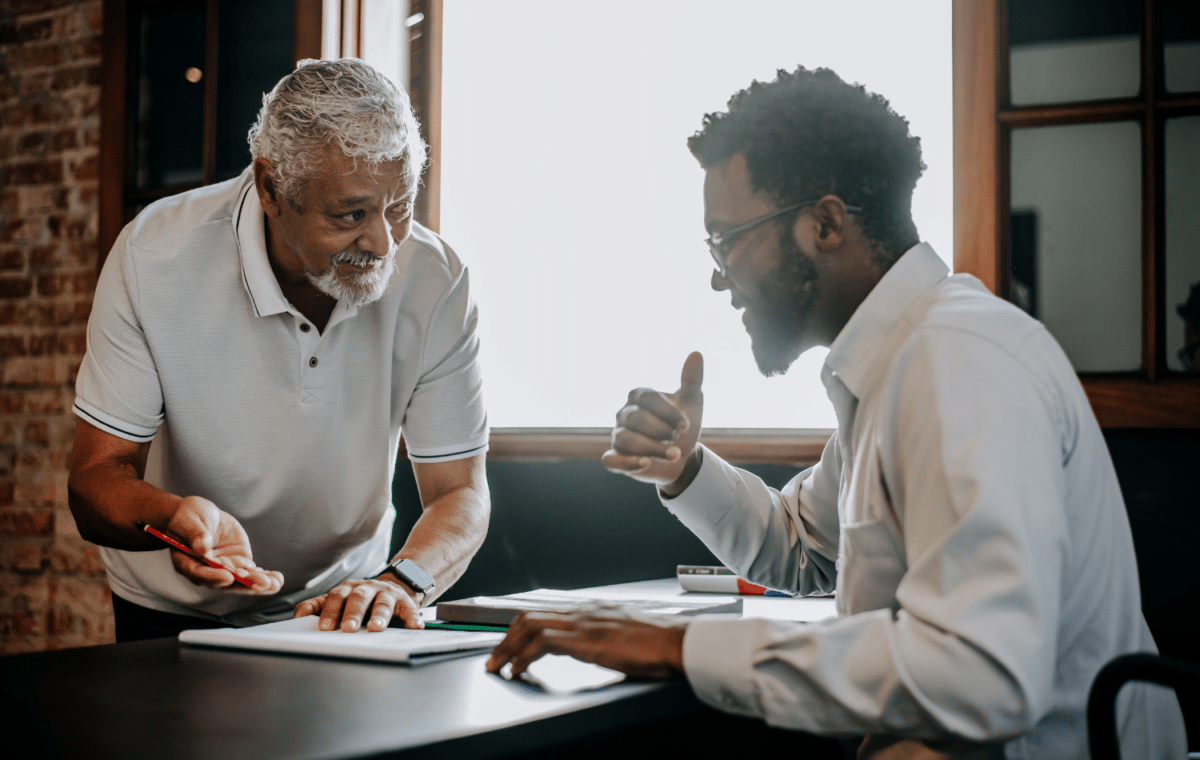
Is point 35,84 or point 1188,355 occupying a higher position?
point 35,84

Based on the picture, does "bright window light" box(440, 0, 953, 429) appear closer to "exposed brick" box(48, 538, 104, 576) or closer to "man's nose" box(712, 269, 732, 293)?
"man's nose" box(712, 269, 732, 293)

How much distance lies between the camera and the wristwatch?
1.55m

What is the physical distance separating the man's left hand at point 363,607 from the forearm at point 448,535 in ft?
0.57

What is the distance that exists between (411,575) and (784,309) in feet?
2.33

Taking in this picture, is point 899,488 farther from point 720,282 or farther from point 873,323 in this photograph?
point 720,282

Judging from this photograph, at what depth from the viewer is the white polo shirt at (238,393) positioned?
180cm

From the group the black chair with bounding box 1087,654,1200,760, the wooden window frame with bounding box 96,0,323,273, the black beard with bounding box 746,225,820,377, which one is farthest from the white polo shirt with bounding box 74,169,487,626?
the black chair with bounding box 1087,654,1200,760

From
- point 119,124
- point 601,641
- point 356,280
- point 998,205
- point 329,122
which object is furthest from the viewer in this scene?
point 119,124

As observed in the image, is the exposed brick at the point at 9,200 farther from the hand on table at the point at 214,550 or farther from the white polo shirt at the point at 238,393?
the hand on table at the point at 214,550

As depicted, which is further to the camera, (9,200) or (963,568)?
(9,200)

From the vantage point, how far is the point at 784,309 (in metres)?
1.40

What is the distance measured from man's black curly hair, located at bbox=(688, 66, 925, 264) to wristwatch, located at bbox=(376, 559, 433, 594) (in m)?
0.79

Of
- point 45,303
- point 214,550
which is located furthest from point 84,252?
point 214,550

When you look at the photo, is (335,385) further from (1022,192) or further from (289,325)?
(1022,192)
